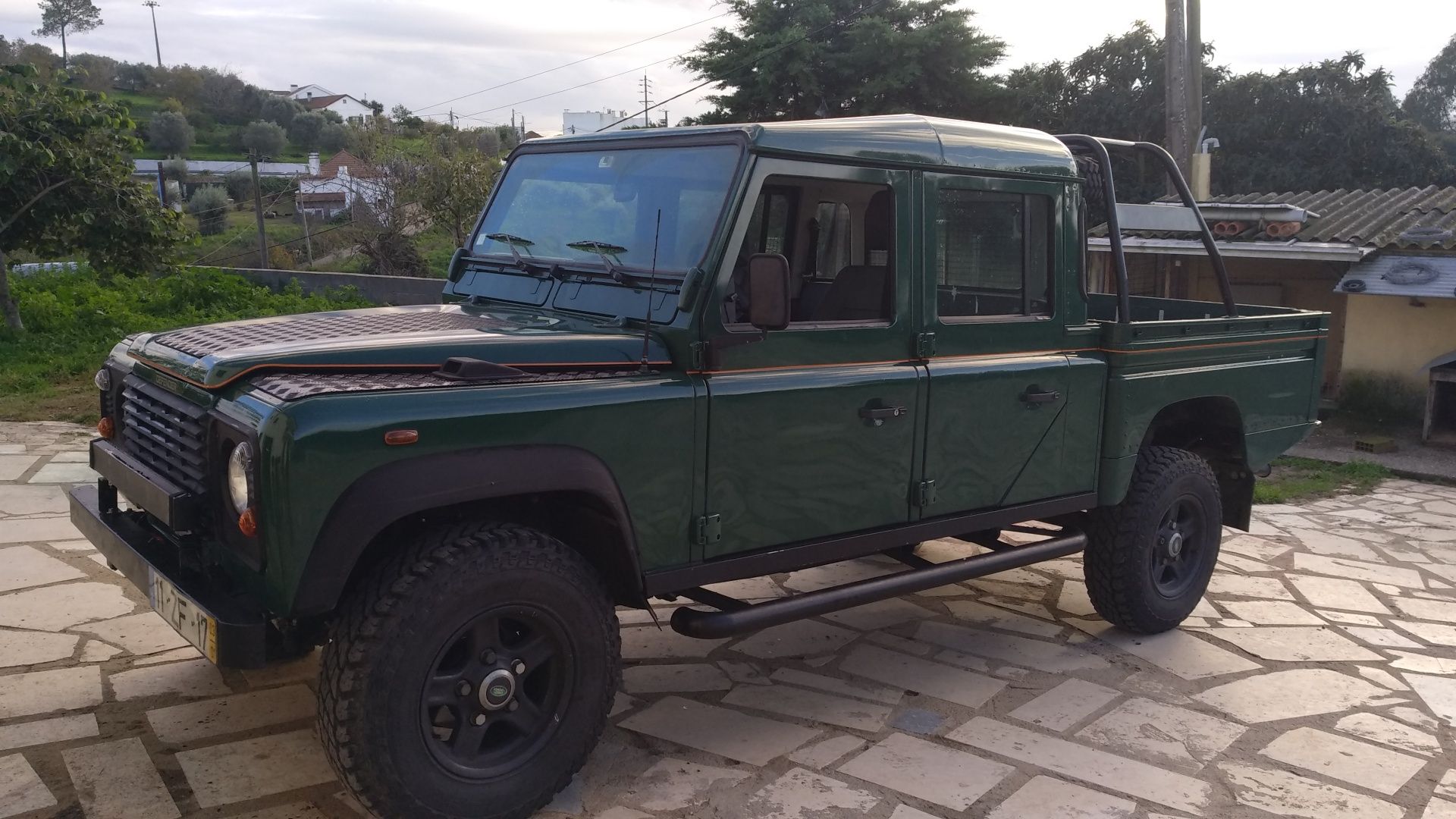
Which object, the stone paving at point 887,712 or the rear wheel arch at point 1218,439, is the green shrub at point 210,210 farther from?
the rear wheel arch at point 1218,439

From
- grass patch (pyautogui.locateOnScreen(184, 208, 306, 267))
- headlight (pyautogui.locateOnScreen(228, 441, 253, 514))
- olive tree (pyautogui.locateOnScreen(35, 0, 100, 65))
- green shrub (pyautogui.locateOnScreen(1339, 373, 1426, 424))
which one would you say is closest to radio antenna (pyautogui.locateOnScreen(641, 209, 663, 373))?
headlight (pyautogui.locateOnScreen(228, 441, 253, 514))

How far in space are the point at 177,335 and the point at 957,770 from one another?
9.78 feet

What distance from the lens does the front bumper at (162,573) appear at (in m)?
2.94

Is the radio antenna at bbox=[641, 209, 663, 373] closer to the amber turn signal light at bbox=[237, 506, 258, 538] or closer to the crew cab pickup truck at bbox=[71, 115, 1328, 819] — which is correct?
the crew cab pickup truck at bbox=[71, 115, 1328, 819]

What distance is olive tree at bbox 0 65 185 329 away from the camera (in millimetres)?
10945

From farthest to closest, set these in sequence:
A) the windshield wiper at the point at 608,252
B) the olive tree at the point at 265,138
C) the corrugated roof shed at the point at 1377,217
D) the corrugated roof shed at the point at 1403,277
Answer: the olive tree at the point at 265,138, the corrugated roof shed at the point at 1377,217, the corrugated roof shed at the point at 1403,277, the windshield wiper at the point at 608,252

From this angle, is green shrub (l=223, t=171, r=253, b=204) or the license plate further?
green shrub (l=223, t=171, r=253, b=204)

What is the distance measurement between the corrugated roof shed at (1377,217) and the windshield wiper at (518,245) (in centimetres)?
954

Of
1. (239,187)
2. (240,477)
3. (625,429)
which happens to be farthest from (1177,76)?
(239,187)

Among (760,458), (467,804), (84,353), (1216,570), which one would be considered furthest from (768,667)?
(84,353)

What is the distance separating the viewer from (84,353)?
10430 mm

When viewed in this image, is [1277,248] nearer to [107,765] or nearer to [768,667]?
[768,667]

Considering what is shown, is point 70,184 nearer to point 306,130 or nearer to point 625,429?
point 625,429

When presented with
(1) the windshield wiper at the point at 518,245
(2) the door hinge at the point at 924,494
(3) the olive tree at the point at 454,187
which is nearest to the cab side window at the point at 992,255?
(2) the door hinge at the point at 924,494
